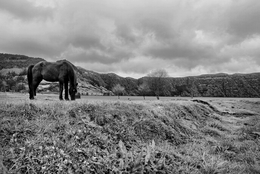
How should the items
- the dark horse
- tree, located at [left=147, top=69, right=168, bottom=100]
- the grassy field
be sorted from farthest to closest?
tree, located at [left=147, top=69, right=168, bottom=100]
the dark horse
the grassy field

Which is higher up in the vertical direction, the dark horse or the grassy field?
the dark horse

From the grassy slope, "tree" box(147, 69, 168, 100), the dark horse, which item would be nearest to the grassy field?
the grassy slope

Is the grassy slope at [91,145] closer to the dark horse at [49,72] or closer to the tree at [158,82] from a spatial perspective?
the dark horse at [49,72]

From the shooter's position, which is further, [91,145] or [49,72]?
[49,72]

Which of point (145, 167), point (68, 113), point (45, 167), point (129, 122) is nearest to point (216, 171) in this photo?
point (145, 167)

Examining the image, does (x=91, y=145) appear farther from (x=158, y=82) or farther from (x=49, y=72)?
(x=158, y=82)

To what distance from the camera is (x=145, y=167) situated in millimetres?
4691

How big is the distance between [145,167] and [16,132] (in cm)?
415

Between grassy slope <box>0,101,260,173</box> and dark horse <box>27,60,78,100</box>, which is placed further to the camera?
dark horse <box>27,60,78,100</box>

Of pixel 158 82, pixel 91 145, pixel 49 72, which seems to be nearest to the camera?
pixel 91 145

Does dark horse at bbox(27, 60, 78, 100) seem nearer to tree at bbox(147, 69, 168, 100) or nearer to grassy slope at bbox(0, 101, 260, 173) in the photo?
grassy slope at bbox(0, 101, 260, 173)

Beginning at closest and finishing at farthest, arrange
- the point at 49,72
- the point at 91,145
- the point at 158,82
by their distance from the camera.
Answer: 1. the point at 91,145
2. the point at 49,72
3. the point at 158,82

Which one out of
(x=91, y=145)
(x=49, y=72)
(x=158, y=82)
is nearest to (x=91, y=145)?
(x=91, y=145)

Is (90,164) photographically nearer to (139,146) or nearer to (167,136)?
(139,146)
